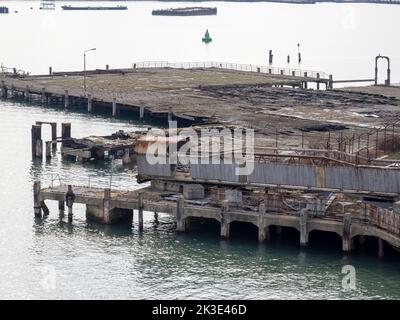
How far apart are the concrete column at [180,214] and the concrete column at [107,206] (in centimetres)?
447

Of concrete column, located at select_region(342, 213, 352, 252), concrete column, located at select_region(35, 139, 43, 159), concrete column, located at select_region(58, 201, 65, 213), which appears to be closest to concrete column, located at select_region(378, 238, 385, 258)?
concrete column, located at select_region(342, 213, 352, 252)

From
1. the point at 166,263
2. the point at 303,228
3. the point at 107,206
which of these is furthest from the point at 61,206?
the point at 303,228

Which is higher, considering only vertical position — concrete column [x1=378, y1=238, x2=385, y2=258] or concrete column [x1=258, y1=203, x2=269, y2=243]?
concrete column [x1=258, y1=203, x2=269, y2=243]

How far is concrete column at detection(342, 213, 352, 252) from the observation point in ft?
195

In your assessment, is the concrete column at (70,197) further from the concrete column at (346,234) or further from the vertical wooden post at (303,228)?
the concrete column at (346,234)

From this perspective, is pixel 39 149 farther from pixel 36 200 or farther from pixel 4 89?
pixel 4 89

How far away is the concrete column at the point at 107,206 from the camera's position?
6588 cm

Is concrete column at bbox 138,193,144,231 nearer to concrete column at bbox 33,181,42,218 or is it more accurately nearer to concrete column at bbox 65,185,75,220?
concrete column at bbox 65,185,75,220

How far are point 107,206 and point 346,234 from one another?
14374 mm

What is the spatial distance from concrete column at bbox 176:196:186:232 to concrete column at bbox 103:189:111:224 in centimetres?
447

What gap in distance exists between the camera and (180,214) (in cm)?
6388

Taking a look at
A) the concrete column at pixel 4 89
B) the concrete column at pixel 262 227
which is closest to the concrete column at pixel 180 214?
the concrete column at pixel 262 227
